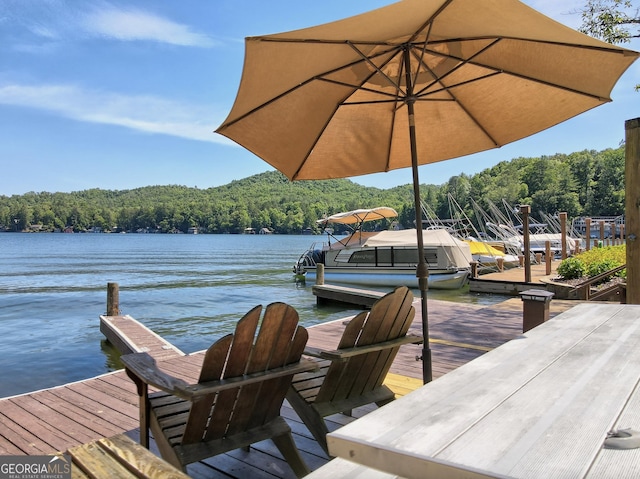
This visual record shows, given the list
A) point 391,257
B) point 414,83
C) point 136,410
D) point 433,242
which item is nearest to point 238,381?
point 136,410

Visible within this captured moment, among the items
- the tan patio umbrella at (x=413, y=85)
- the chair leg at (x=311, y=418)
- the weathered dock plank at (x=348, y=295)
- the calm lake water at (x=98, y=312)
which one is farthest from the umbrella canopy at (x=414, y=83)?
the weathered dock plank at (x=348, y=295)

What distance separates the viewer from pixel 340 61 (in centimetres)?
326

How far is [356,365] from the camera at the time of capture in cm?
279

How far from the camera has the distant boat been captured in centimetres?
1833

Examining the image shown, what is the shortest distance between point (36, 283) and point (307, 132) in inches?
1045

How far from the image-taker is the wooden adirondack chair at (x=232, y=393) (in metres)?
2.16

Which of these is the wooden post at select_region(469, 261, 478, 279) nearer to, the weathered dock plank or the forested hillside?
the weathered dock plank

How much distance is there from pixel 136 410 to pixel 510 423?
136 inches

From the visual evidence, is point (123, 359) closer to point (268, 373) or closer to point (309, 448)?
point (268, 373)

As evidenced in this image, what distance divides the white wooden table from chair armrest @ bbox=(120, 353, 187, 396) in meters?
1.16

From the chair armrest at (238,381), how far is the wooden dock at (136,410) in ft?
2.20

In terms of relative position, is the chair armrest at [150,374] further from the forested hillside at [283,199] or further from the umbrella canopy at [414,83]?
the forested hillside at [283,199]

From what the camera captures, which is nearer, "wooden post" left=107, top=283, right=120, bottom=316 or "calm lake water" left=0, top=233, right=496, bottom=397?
"calm lake water" left=0, top=233, right=496, bottom=397

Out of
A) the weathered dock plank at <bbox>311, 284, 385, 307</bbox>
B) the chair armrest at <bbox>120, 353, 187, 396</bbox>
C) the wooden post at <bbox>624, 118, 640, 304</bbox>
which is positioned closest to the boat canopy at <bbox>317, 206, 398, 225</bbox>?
the weathered dock plank at <bbox>311, 284, 385, 307</bbox>
